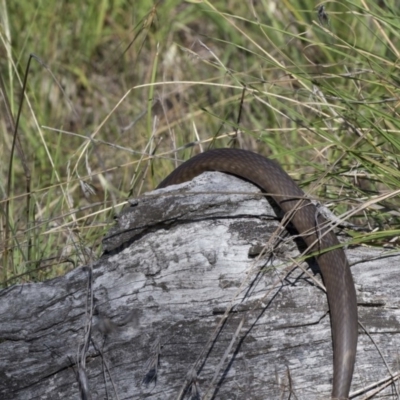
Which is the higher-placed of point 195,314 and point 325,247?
point 325,247

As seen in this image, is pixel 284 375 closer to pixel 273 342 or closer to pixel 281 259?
pixel 273 342

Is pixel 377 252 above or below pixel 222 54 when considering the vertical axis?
below

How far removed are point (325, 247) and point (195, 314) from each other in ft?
1.23

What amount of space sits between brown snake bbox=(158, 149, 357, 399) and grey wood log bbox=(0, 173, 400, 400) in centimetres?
5

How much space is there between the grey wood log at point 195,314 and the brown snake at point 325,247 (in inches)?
2.1

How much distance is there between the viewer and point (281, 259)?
225 centimetres

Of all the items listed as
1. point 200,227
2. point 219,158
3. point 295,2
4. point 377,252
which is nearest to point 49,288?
point 200,227

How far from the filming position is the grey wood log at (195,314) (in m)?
2.15

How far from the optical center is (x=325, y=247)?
2.18 meters

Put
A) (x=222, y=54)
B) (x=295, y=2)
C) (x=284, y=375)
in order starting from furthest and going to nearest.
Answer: (x=222, y=54)
(x=295, y=2)
(x=284, y=375)

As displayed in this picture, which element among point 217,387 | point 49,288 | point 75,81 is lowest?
point 217,387

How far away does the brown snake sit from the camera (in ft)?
6.88

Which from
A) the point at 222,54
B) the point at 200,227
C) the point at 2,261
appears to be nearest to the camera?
the point at 200,227

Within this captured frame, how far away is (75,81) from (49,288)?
283cm
